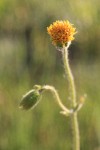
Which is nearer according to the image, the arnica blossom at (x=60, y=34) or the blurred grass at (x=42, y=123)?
the arnica blossom at (x=60, y=34)

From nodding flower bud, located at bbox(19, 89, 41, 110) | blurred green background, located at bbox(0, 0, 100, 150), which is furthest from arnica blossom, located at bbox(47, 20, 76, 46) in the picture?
blurred green background, located at bbox(0, 0, 100, 150)

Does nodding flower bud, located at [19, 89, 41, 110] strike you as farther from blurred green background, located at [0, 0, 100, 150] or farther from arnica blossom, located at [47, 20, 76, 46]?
blurred green background, located at [0, 0, 100, 150]

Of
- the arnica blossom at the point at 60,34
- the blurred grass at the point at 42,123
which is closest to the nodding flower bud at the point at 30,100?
the arnica blossom at the point at 60,34

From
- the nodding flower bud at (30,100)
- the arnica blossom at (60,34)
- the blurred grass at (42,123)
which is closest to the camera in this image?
the arnica blossom at (60,34)

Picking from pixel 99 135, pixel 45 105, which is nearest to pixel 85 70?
pixel 45 105

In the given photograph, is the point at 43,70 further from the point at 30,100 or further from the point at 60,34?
the point at 60,34

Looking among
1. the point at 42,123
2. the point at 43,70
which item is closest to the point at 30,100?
the point at 42,123

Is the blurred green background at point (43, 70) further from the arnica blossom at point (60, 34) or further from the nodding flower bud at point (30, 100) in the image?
the arnica blossom at point (60, 34)

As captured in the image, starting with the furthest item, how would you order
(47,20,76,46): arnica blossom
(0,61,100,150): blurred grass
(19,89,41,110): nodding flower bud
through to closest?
(0,61,100,150): blurred grass, (19,89,41,110): nodding flower bud, (47,20,76,46): arnica blossom

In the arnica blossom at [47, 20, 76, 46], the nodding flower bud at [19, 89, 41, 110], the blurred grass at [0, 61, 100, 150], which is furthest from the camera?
the blurred grass at [0, 61, 100, 150]
